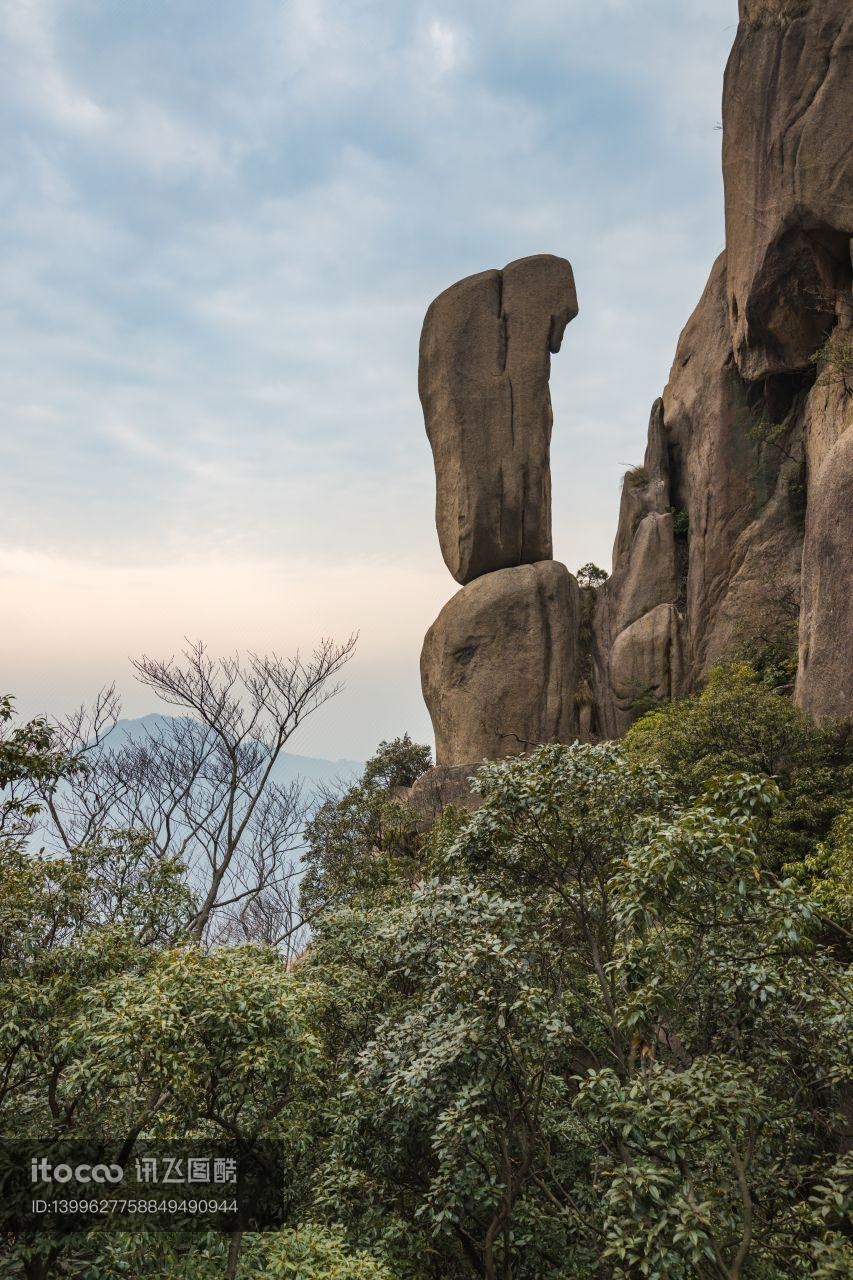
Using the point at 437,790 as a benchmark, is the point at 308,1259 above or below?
below

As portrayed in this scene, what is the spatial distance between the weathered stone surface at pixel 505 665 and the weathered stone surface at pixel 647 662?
143cm

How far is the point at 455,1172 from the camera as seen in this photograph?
6035 mm

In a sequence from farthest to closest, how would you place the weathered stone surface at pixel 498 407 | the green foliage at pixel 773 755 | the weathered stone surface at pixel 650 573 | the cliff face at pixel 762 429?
the weathered stone surface at pixel 498 407 → the weathered stone surface at pixel 650 573 → the cliff face at pixel 762 429 → the green foliage at pixel 773 755

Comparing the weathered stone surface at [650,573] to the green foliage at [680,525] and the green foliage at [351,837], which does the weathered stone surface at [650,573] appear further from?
the green foliage at [351,837]

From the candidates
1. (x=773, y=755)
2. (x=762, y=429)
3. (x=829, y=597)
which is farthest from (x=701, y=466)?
(x=773, y=755)

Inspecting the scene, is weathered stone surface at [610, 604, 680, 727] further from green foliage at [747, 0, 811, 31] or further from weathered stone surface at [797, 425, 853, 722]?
green foliage at [747, 0, 811, 31]

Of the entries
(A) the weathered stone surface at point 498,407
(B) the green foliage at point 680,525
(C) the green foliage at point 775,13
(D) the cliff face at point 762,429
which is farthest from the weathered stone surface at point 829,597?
(A) the weathered stone surface at point 498,407

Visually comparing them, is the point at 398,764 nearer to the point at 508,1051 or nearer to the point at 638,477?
the point at 638,477

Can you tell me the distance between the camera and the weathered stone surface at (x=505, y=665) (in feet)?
73.3

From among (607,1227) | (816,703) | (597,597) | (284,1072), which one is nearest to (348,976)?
(284,1072)

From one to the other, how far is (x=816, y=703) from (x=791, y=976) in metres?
8.65

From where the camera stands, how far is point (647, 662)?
2155 cm

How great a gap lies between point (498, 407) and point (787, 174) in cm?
903

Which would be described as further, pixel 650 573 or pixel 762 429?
pixel 650 573
